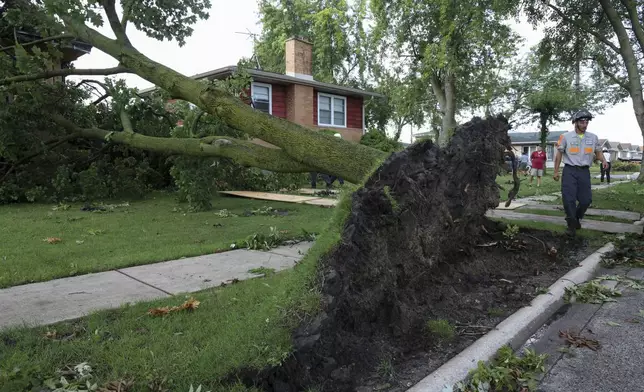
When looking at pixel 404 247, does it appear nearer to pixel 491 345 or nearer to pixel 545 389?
pixel 491 345

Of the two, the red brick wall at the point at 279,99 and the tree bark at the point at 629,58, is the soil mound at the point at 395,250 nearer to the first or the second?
the tree bark at the point at 629,58

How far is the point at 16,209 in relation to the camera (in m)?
9.52

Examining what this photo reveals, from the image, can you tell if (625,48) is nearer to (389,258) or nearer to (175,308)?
(389,258)

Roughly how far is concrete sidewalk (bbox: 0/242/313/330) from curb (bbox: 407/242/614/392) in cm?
236

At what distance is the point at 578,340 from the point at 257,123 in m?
4.18

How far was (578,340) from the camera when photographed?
3.02 meters

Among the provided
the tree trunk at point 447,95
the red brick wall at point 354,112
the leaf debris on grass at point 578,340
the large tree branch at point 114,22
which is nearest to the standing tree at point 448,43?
the tree trunk at point 447,95

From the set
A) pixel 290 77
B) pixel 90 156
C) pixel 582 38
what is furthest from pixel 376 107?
pixel 90 156

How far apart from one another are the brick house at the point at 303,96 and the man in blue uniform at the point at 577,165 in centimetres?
Answer: 1467

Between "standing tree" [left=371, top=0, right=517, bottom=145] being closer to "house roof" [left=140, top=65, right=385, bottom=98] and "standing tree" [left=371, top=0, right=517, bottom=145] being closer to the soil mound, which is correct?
"house roof" [left=140, top=65, right=385, bottom=98]

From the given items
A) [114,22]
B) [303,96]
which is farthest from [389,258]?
[303,96]

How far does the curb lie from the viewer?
2.32 m

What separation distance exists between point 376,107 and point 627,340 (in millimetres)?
38944

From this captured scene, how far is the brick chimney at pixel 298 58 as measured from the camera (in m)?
22.1
